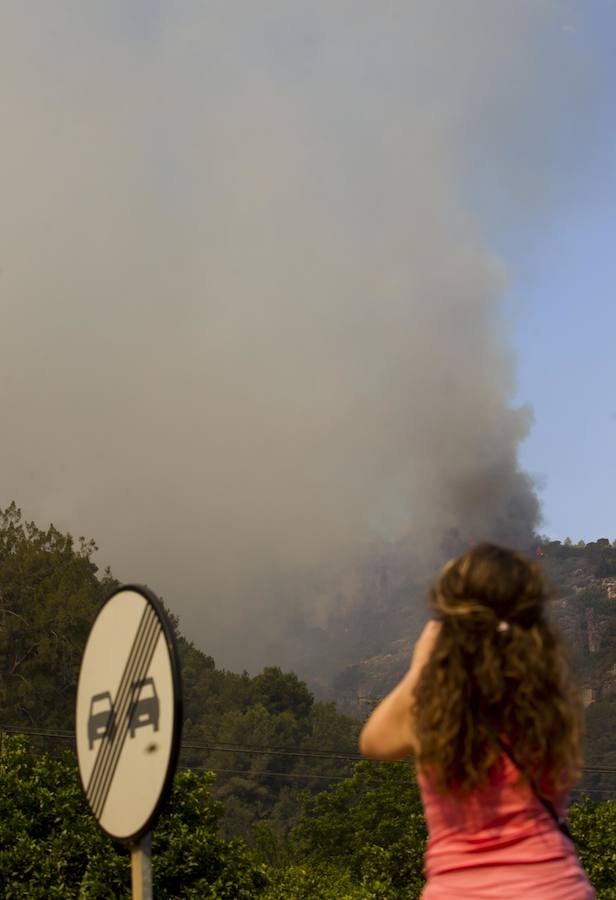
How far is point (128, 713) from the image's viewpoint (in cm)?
354

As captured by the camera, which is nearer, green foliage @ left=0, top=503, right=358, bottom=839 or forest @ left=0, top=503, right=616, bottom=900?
forest @ left=0, top=503, right=616, bottom=900

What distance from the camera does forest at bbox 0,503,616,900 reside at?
17125mm

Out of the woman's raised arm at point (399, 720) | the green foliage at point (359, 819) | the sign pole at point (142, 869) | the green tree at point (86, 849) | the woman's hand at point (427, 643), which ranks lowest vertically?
the sign pole at point (142, 869)

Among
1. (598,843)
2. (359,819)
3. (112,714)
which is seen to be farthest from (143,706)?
(359,819)

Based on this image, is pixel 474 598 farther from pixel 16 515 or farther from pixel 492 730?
pixel 16 515

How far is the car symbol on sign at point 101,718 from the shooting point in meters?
3.62

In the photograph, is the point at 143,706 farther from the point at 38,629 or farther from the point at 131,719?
the point at 38,629

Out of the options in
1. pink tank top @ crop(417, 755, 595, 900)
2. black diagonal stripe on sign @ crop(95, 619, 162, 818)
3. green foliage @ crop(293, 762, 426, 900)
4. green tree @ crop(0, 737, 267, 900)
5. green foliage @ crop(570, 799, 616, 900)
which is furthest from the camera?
green foliage @ crop(293, 762, 426, 900)

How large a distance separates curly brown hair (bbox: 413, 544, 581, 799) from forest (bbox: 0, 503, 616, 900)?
13 centimetres

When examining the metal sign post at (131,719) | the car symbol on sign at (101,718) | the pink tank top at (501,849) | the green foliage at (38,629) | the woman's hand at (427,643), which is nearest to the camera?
the pink tank top at (501,849)

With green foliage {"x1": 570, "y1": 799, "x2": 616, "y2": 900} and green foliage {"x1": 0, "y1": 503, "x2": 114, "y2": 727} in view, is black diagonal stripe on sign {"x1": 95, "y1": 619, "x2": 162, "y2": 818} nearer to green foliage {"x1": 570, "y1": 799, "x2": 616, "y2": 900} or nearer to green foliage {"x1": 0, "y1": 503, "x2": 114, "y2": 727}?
green foliage {"x1": 570, "y1": 799, "x2": 616, "y2": 900}

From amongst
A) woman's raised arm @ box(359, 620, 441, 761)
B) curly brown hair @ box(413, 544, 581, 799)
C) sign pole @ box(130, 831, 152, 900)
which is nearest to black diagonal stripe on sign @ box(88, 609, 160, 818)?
sign pole @ box(130, 831, 152, 900)

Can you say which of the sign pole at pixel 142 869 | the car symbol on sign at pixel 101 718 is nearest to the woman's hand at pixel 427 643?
the sign pole at pixel 142 869

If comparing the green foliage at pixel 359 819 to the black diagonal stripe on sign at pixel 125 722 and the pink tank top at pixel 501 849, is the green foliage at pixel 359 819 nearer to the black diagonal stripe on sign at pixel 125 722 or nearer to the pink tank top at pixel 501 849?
the black diagonal stripe on sign at pixel 125 722
